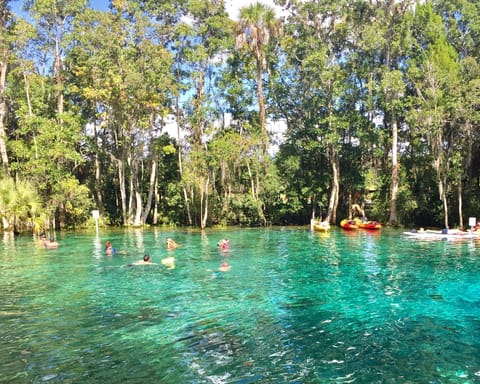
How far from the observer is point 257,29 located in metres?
39.8

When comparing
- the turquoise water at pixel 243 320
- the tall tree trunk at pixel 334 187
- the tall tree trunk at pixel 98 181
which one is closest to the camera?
the turquoise water at pixel 243 320

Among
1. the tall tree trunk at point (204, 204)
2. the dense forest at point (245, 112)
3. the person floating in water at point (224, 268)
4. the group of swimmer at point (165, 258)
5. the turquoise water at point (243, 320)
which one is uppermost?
the dense forest at point (245, 112)

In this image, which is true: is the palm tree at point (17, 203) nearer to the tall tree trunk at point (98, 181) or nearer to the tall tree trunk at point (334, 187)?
the tall tree trunk at point (98, 181)

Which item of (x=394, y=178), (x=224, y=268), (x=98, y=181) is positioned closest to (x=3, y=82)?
(x=98, y=181)

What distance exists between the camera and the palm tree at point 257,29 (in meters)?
39.6

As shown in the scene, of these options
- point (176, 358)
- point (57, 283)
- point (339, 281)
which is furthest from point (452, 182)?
point (176, 358)

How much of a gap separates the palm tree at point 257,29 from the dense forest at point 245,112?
0.44ft

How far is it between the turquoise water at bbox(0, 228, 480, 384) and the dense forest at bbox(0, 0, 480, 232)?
737 inches

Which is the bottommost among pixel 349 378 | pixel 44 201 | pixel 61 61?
pixel 349 378

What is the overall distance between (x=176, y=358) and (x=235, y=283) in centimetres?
661

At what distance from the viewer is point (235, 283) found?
14.4m

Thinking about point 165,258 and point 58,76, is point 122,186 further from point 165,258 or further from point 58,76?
point 165,258

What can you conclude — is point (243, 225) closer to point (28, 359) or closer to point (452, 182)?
point (452, 182)

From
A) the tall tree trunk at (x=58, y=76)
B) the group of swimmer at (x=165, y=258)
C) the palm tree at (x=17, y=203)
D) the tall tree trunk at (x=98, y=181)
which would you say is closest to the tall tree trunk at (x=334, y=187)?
the group of swimmer at (x=165, y=258)
